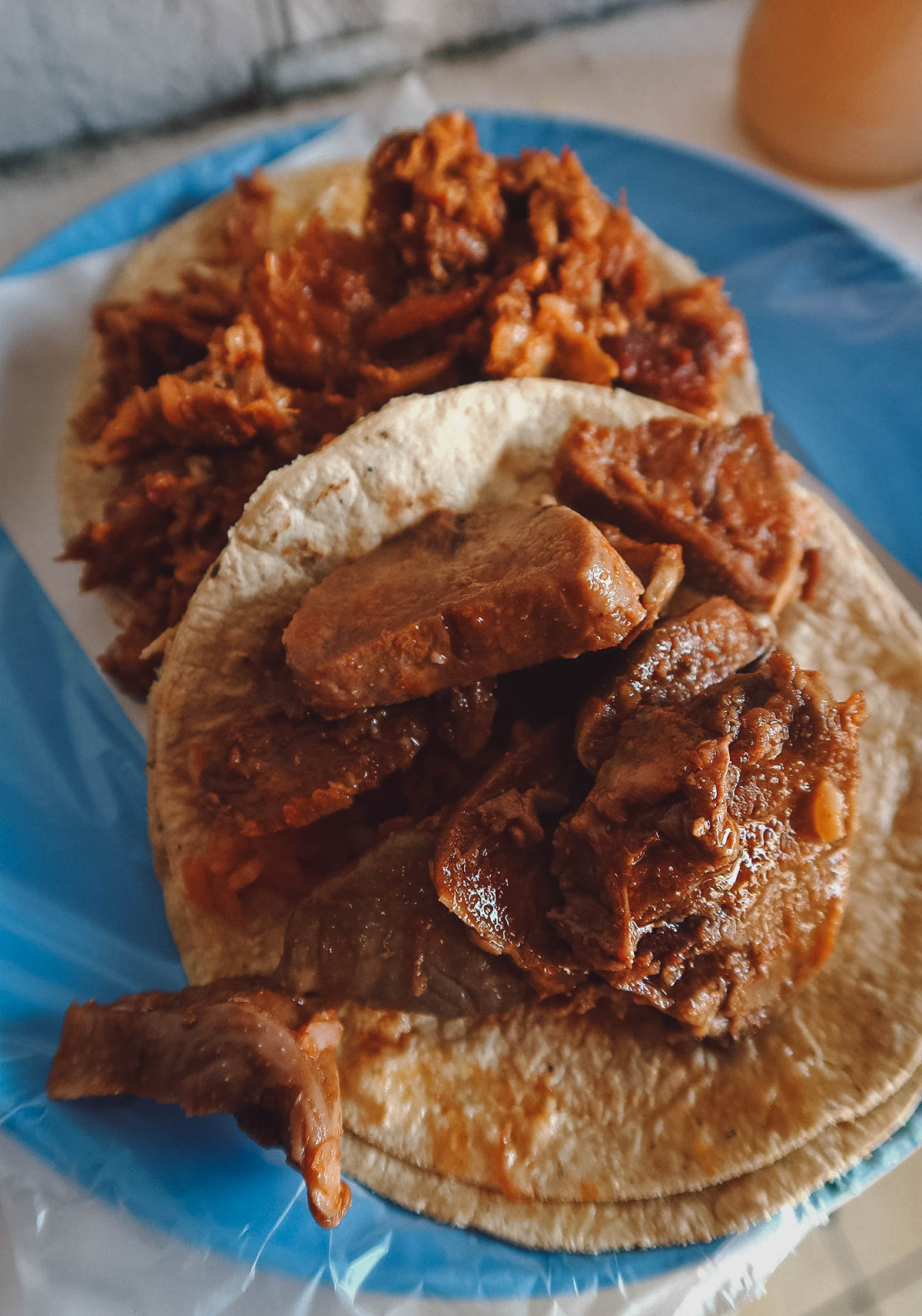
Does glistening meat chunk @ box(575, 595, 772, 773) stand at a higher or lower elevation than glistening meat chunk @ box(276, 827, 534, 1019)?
higher

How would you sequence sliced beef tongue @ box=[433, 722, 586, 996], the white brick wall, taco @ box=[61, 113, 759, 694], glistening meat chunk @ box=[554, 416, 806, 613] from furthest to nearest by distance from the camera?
the white brick wall → taco @ box=[61, 113, 759, 694] → glistening meat chunk @ box=[554, 416, 806, 613] → sliced beef tongue @ box=[433, 722, 586, 996]

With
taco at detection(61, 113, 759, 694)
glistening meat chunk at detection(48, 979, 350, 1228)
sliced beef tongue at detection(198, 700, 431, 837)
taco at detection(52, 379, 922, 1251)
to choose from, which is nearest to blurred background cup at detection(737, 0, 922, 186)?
taco at detection(61, 113, 759, 694)

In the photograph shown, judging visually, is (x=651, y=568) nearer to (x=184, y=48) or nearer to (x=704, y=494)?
(x=704, y=494)

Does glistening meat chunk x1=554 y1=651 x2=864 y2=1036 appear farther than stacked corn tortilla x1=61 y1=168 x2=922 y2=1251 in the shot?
No

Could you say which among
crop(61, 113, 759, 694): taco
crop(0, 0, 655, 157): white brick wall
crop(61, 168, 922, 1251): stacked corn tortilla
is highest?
crop(0, 0, 655, 157): white brick wall

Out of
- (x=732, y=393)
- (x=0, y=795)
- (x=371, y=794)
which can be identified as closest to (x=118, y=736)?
(x=0, y=795)

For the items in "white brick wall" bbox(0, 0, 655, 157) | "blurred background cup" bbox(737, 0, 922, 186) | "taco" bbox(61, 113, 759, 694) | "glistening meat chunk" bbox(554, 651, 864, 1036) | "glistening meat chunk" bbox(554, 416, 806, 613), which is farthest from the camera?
"white brick wall" bbox(0, 0, 655, 157)

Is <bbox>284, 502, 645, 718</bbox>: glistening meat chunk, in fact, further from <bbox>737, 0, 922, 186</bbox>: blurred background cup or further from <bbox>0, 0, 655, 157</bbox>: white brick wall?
<bbox>0, 0, 655, 157</bbox>: white brick wall

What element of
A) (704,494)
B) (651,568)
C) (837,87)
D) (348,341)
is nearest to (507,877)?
(651,568)
